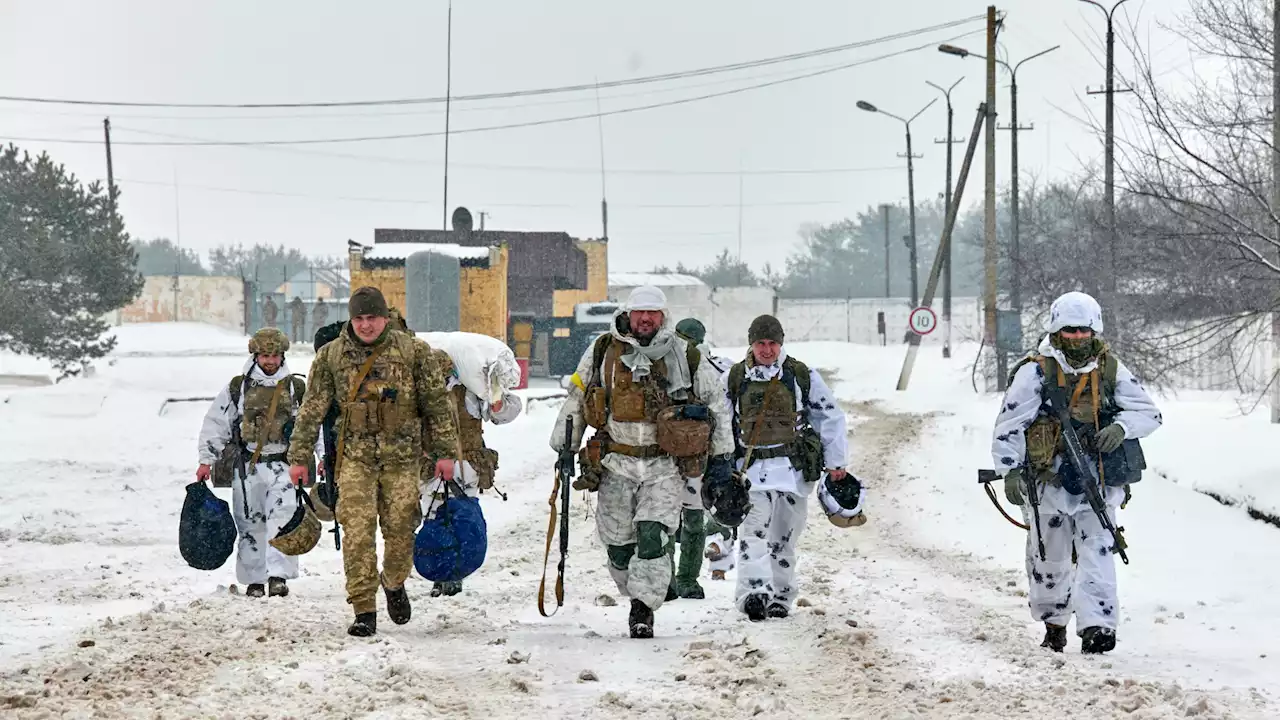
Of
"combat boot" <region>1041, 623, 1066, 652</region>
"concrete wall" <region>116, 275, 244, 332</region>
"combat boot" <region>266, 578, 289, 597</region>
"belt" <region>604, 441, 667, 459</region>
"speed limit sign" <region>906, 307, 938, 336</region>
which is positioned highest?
"concrete wall" <region>116, 275, 244, 332</region>

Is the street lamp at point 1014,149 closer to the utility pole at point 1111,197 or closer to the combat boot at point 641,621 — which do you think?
the utility pole at point 1111,197

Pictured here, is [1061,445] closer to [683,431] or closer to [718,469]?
[718,469]

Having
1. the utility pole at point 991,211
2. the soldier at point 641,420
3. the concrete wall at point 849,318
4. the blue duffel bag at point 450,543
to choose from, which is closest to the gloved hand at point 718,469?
the soldier at point 641,420

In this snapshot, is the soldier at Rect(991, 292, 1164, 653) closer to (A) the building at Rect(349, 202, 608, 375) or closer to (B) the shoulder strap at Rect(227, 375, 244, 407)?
(B) the shoulder strap at Rect(227, 375, 244, 407)

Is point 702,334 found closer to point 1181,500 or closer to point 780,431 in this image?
point 780,431

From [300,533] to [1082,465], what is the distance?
4051mm

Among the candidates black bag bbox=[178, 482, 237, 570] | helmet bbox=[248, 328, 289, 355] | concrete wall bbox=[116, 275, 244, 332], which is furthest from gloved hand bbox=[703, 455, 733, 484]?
concrete wall bbox=[116, 275, 244, 332]

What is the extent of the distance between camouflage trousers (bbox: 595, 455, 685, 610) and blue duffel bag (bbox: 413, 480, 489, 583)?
27.6 inches

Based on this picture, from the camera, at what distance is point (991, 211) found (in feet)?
87.2

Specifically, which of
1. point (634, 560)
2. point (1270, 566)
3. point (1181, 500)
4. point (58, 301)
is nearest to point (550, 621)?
point (634, 560)

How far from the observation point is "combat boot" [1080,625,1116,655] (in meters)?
6.23

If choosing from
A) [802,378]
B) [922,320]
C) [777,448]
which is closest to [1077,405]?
[802,378]

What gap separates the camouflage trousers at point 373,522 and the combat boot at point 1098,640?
11.1 feet

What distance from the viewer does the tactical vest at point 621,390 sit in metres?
6.91
